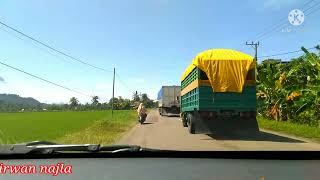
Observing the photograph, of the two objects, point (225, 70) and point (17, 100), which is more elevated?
point (17, 100)

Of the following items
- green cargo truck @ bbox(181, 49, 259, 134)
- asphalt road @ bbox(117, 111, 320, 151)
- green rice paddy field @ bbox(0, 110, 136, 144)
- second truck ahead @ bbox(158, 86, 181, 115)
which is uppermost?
second truck ahead @ bbox(158, 86, 181, 115)

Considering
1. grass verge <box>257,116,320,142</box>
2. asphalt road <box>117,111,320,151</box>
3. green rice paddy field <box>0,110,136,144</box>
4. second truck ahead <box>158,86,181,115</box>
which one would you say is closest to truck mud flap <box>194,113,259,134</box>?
asphalt road <box>117,111,320,151</box>

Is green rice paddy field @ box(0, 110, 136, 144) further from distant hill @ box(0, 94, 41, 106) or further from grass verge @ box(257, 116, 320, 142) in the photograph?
distant hill @ box(0, 94, 41, 106)

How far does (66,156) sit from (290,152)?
1.79 metres

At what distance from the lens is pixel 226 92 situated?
20266 millimetres

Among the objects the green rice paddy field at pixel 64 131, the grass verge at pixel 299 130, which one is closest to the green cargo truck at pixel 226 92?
the grass verge at pixel 299 130

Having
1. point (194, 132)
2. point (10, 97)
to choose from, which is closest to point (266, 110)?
point (194, 132)

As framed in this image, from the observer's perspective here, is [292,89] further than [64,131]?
Yes

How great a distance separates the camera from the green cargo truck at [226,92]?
20125 mm

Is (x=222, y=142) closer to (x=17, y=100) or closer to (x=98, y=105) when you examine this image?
(x=98, y=105)

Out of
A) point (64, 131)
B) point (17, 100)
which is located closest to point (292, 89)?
point (64, 131)

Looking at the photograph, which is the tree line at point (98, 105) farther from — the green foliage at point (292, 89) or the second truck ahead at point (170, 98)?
the green foliage at point (292, 89)

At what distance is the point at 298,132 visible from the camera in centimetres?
2348

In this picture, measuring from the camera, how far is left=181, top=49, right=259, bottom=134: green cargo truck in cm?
2012
